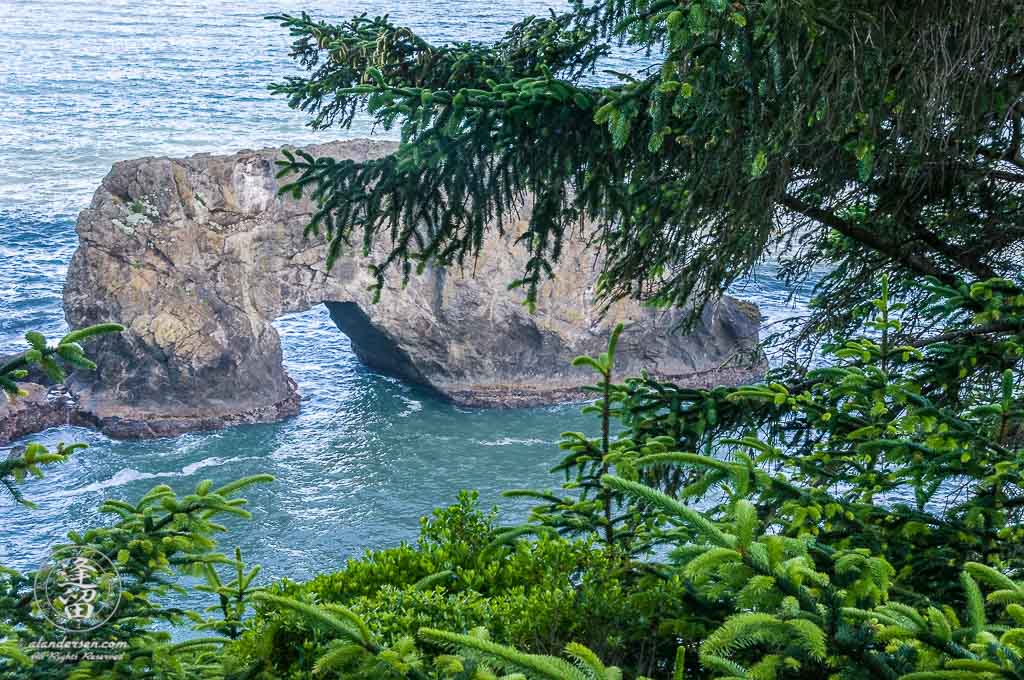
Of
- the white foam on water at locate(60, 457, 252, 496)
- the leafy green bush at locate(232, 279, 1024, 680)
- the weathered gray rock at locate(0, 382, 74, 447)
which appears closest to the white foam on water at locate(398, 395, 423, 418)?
the white foam on water at locate(60, 457, 252, 496)

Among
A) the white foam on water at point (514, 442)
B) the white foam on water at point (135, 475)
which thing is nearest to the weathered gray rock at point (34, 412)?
the white foam on water at point (135, 475)

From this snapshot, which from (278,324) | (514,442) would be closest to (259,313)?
(278,324)

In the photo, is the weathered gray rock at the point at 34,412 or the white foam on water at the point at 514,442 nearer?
the weathered gray rock at the point at 34,412

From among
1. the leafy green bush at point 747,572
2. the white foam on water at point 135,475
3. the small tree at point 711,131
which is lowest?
the white foam on water at point 135,475

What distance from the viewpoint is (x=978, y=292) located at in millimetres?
5352

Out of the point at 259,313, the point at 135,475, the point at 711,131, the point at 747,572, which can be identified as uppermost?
the point at 711,131

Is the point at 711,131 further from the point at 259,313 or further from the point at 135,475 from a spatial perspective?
the point at 259,313

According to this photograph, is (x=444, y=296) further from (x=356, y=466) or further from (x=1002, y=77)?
(x=1002, y=77)

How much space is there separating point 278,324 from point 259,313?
6168mm

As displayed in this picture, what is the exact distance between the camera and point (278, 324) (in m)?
35.6

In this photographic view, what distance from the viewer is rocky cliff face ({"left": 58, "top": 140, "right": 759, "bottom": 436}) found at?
27.3 meters

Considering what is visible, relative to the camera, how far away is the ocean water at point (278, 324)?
24.1 m

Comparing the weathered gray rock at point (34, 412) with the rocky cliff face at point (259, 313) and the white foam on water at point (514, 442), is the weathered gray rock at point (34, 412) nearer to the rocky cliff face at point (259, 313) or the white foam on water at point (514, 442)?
the rocky cliff face at point (259, 313)

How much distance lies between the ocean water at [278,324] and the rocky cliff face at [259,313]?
0.97 metres
